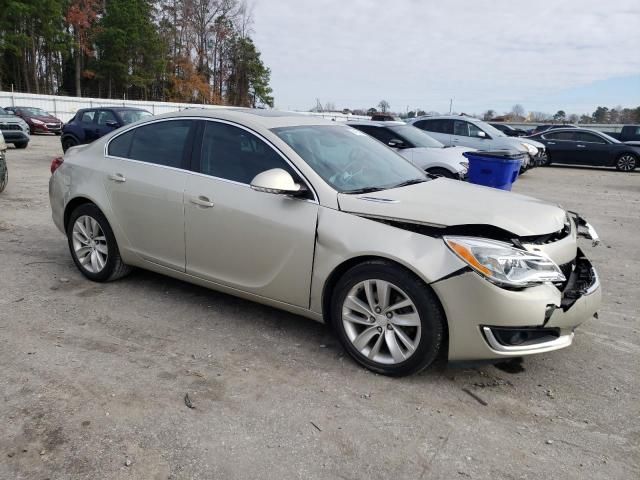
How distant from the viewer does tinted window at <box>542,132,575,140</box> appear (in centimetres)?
1900

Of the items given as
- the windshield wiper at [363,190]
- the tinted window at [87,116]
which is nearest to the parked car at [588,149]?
the tinted window at [87,116]

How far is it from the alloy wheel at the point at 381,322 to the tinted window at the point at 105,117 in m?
12.2

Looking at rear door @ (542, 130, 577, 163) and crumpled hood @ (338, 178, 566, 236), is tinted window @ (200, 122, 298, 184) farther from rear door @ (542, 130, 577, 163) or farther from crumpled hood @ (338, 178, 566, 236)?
rear door @ (542, 130, 577, 163)

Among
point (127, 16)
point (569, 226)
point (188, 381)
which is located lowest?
point (188, 381)

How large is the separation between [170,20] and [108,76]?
9726 mm

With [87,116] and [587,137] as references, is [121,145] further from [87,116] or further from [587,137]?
[587,137]

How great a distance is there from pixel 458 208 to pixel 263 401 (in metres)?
1.66

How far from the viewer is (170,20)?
58312mm

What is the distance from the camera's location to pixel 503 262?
2.95 m

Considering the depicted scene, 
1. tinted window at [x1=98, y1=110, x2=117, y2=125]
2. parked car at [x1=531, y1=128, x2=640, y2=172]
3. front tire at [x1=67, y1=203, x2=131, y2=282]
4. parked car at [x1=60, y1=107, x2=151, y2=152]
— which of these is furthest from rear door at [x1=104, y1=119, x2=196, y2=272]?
parked car at [x1=531, y1=128, x2=640, y2=172]

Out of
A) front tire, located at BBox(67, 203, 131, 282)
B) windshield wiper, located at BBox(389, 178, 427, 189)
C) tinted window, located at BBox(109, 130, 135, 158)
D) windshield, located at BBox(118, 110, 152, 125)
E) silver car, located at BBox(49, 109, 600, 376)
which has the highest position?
windshield, located at BBox(118, 110, 152, 125)

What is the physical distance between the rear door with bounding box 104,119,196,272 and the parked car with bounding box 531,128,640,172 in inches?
699

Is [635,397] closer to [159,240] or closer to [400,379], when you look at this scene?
[400,379]

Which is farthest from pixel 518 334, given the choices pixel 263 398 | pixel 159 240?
pixel 159 240
